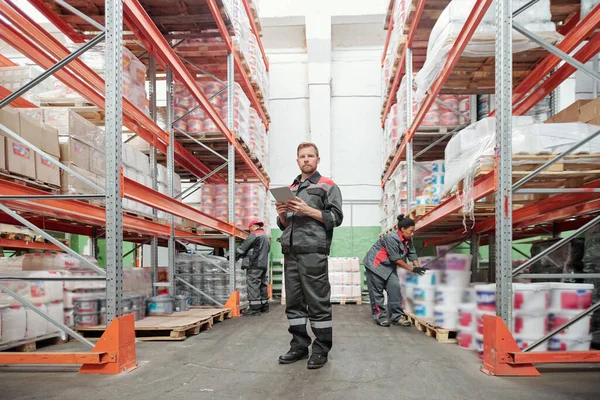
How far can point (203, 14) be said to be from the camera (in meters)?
6.82

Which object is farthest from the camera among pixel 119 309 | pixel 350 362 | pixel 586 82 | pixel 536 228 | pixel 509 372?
pixel 586 82

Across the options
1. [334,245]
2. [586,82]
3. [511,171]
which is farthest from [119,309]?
[586,82]

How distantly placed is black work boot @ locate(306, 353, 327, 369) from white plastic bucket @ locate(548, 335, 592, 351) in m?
1.93

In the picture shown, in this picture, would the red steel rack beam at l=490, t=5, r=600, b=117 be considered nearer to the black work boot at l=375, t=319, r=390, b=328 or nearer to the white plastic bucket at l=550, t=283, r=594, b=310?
the white plastic bucket at l=550, t=283, r=594, b=310

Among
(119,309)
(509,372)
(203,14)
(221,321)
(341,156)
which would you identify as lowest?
(221,321)

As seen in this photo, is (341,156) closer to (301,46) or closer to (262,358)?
(301,46)

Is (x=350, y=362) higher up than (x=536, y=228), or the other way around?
(x=536, y=228)

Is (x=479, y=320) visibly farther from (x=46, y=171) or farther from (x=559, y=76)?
(x=46, y=171)

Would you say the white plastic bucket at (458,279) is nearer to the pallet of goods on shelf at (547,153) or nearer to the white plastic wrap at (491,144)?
the white plastic wrap at (491,144)

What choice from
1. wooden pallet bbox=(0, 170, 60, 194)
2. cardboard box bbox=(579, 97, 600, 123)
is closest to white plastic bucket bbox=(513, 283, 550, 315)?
cardboard box bbox=(579, 97, 600, 123)

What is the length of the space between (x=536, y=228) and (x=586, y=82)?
208 inches

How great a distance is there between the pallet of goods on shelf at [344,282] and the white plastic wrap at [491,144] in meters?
5.93

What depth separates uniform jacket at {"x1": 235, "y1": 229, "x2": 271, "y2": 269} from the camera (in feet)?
27.0

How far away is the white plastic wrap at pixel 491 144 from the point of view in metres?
3.68
